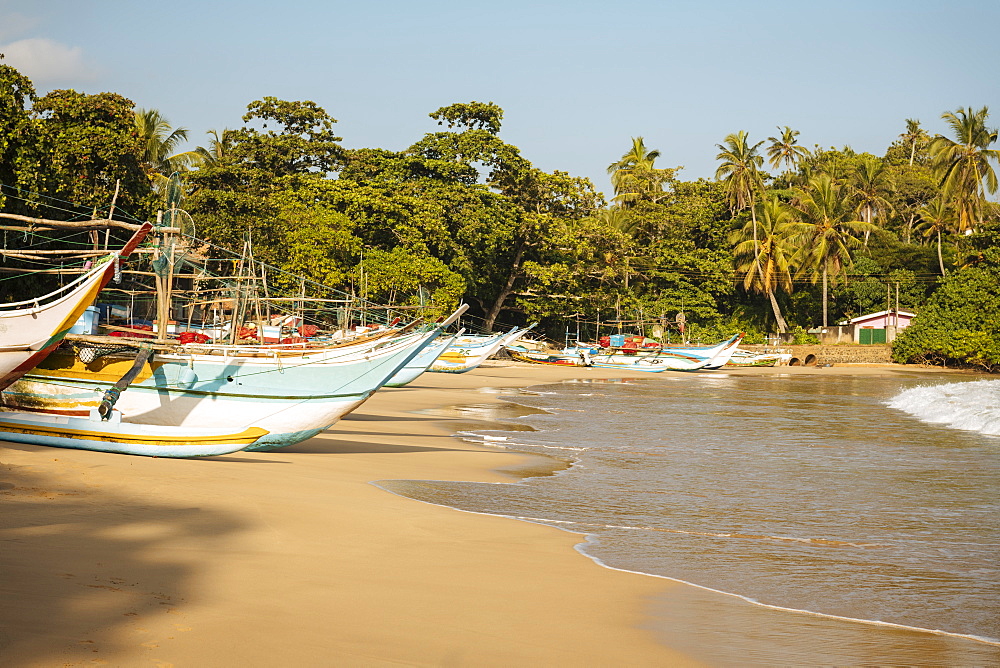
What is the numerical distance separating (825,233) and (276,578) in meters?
52.8

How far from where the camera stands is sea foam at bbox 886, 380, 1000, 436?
20172mm

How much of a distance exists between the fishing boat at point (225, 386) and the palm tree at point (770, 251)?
44.5 meters

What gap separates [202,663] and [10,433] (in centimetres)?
827

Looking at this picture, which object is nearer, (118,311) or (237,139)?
(118,311)

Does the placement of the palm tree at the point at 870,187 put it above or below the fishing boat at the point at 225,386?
above

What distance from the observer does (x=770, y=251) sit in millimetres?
53719

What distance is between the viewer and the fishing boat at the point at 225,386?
38.4 ft

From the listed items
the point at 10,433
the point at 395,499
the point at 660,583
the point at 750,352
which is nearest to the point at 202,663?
the point at 660,583

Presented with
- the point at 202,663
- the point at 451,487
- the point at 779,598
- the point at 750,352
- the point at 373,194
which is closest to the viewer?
the point at 202,663

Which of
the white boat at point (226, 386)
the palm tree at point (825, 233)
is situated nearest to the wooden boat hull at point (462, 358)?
the white boat at point (226, 386)

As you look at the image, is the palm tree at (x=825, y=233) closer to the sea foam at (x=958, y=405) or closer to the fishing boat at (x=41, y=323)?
the sea foam at (x=958, y=405)

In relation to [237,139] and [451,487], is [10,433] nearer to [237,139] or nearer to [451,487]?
[451,487]

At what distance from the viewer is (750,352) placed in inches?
2073

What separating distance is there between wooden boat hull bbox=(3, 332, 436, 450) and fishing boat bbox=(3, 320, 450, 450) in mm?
13
